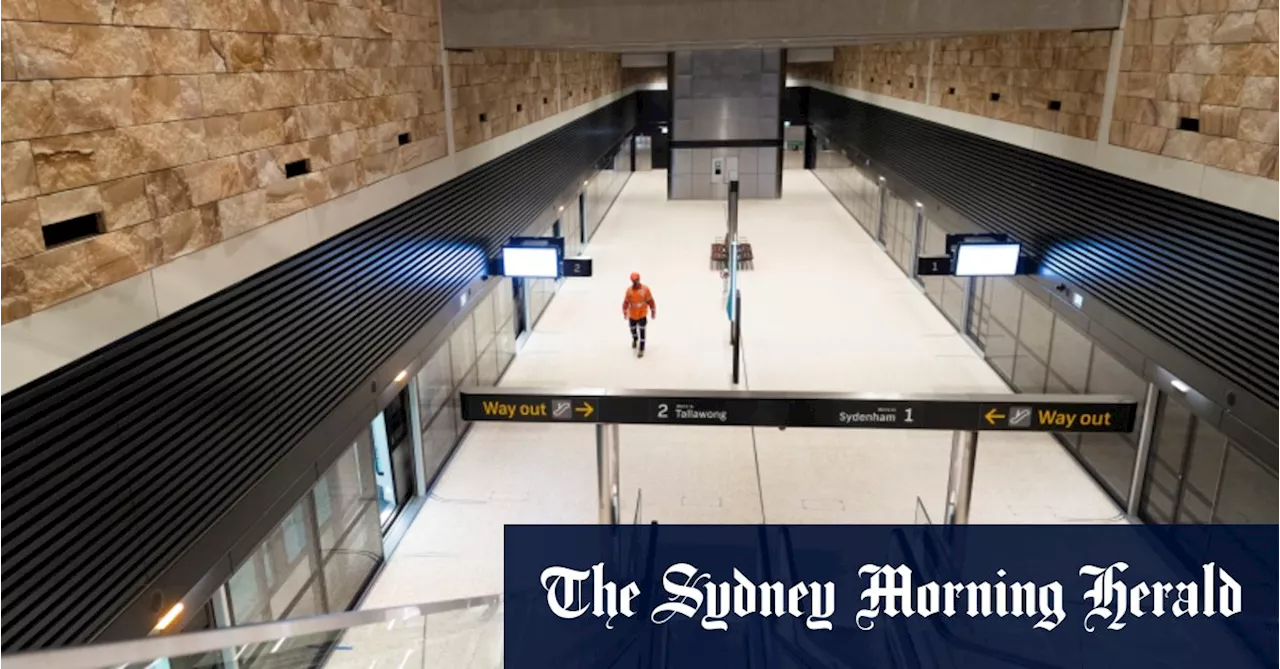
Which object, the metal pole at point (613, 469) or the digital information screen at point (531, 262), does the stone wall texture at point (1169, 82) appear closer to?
the metal pole at point (613, 469)

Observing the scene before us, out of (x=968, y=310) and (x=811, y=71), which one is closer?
(x=968, y=310)

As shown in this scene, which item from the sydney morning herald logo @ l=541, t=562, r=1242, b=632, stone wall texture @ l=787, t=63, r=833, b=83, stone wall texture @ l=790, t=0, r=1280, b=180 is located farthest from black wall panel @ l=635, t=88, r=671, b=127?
the sydney morning herald logo @ l=541, t=562, r=1242, b=632

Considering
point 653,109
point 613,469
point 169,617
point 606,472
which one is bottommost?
point 613,469

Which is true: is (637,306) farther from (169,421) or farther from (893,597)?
(169,421)

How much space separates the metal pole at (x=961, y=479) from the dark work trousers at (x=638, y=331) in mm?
6991

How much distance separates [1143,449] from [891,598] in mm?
3761

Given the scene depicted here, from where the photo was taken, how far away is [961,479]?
7504mm

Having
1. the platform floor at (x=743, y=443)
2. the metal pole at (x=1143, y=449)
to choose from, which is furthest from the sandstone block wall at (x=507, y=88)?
the metal pole at (x=1143, y=449)

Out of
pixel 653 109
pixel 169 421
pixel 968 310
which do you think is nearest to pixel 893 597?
pixel 169 421

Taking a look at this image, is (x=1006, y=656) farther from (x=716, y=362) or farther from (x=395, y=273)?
(x=716, y=362)

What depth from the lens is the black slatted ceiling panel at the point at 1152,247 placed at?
6.68 m

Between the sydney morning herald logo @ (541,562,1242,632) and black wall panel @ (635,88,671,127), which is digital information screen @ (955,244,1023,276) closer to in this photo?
the sydney morning herald logo @ (541,562,1242,632)

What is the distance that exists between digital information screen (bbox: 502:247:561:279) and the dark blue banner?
4275mm

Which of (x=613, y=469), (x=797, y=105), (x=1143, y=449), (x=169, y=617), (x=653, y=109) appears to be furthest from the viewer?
(x=797, y=105)
